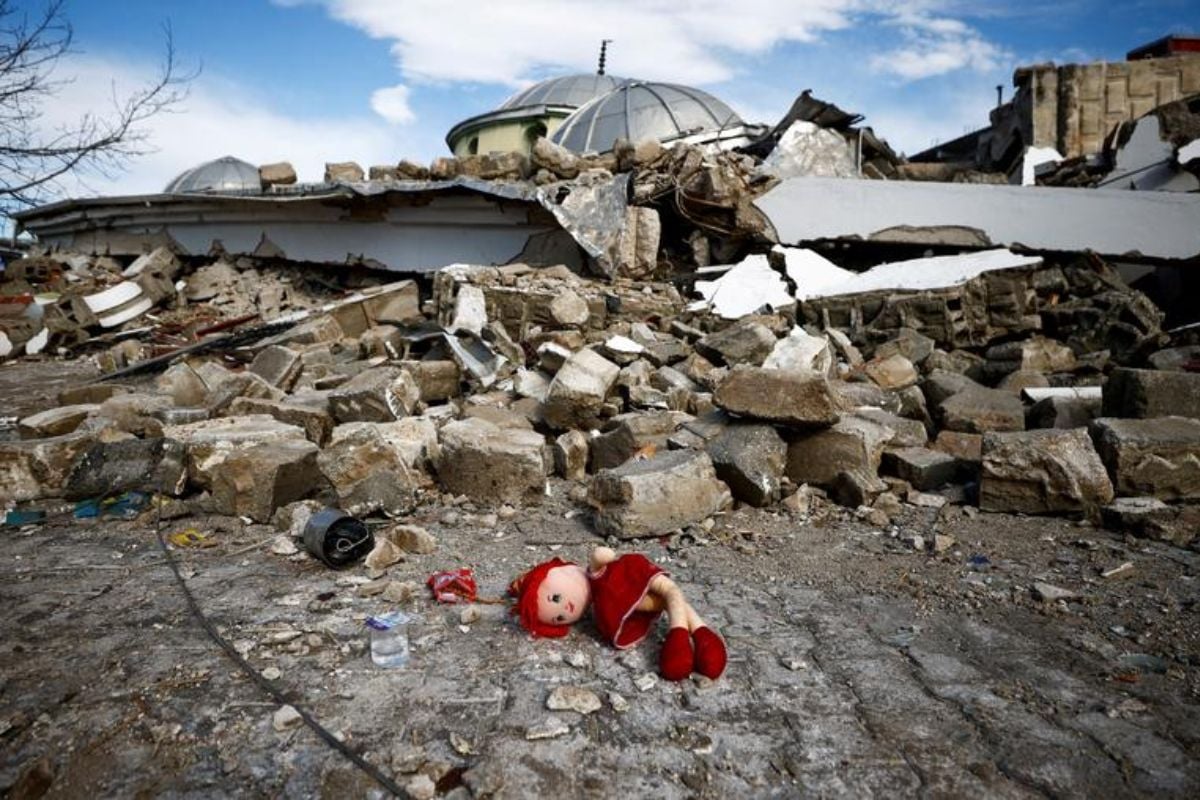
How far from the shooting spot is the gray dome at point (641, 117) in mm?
14352

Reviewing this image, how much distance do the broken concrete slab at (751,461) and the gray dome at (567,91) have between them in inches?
686

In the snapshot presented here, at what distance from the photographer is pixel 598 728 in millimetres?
2020

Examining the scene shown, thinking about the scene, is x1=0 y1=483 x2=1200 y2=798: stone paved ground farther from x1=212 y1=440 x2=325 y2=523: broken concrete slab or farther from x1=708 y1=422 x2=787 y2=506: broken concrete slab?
x1=708 y1=422 x2=787 y2=506: broken concrete slab

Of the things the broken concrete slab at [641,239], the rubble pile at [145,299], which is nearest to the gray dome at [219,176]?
the rubble pile at [145,299]

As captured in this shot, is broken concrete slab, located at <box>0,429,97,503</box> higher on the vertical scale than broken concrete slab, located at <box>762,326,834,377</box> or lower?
lower

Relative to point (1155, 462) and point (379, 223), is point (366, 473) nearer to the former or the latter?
point (1155, 462)

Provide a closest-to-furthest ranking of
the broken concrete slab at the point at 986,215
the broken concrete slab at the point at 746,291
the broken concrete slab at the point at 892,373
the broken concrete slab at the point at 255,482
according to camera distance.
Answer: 1. the broken concrete slab at the point at 255,482
2. the broken concrete slab at the point at 892,373
3. the broken concrete slab at the point at 746,291
4. the broken concrete slab at the point at 986,215

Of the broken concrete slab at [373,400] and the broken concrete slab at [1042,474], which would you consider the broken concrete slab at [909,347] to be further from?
the broken concrete slab at [373,400]

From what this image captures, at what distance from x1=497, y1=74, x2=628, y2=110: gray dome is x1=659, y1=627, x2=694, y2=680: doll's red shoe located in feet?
63.1

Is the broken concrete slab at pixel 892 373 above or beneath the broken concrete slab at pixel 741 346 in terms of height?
beneath

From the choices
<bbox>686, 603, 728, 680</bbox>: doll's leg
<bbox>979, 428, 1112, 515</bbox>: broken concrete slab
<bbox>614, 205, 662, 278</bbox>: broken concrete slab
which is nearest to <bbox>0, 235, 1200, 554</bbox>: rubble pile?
<bbox>979, 428, 1112, 515</bbox>: broken concrete slab

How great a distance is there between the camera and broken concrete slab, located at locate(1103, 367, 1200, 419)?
4293 millimetres

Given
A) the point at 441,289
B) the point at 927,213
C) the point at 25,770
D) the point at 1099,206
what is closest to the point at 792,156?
the point at 927,213

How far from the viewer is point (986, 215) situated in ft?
26.6
